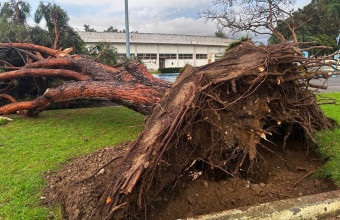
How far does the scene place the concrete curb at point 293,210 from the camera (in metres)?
2.23

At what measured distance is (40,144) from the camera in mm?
4852

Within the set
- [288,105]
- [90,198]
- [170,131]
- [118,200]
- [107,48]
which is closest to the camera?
[118,200]

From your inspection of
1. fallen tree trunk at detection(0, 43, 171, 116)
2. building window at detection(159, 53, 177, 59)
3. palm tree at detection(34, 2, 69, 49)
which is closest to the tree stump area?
fallen tree trunk at detection(0, 43, 171, 116)

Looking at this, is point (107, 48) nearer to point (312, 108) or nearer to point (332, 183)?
point (312, 108)

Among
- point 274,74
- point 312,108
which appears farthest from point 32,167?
point 312,108

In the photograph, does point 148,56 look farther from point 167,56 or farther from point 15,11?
point 15,11

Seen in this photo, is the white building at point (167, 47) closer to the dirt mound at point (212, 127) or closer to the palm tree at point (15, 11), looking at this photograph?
the palm tree at point (15, 11)

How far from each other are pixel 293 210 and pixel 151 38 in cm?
3462

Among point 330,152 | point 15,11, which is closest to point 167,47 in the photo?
point 15,11

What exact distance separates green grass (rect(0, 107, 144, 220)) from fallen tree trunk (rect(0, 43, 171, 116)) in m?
0.60

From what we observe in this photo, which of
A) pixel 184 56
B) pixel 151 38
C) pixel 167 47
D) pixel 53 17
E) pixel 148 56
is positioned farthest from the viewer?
pixel 184 56

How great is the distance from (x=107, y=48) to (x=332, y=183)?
29.2 ft

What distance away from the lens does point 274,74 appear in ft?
9.49

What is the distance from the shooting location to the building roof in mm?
29530
